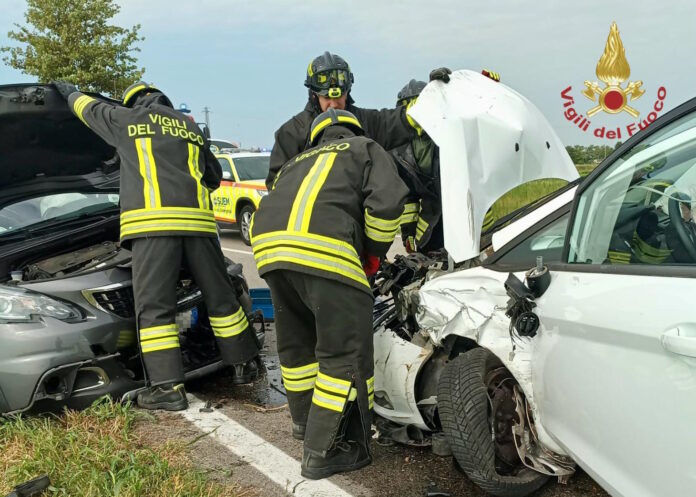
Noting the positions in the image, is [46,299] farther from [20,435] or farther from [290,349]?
[290,349]

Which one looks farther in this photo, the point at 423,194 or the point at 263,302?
the point at 263,302

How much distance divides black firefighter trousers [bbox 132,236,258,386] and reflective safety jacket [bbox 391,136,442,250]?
1245 millimetres

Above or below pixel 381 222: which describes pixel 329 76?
above

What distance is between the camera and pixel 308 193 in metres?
2.88

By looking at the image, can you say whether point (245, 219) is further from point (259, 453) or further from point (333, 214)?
point (333, 214)

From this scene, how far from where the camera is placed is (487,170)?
118 inches

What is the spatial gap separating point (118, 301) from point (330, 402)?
4.95ft

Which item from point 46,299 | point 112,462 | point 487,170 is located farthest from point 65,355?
point 487,170

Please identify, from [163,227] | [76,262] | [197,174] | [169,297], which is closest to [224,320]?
[169,297]

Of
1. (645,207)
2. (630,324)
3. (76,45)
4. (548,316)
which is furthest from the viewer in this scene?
(76,45)

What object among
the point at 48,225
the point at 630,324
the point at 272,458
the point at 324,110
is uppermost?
the point at 324,110

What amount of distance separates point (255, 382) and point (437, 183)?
1.75m

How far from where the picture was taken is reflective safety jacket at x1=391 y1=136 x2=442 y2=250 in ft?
13.3

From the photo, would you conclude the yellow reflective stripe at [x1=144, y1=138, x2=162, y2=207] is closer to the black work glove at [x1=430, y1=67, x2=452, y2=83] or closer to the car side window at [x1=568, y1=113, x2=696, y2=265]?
the black work glove at [x1=430, y1=67, x2=452, y2=83]
